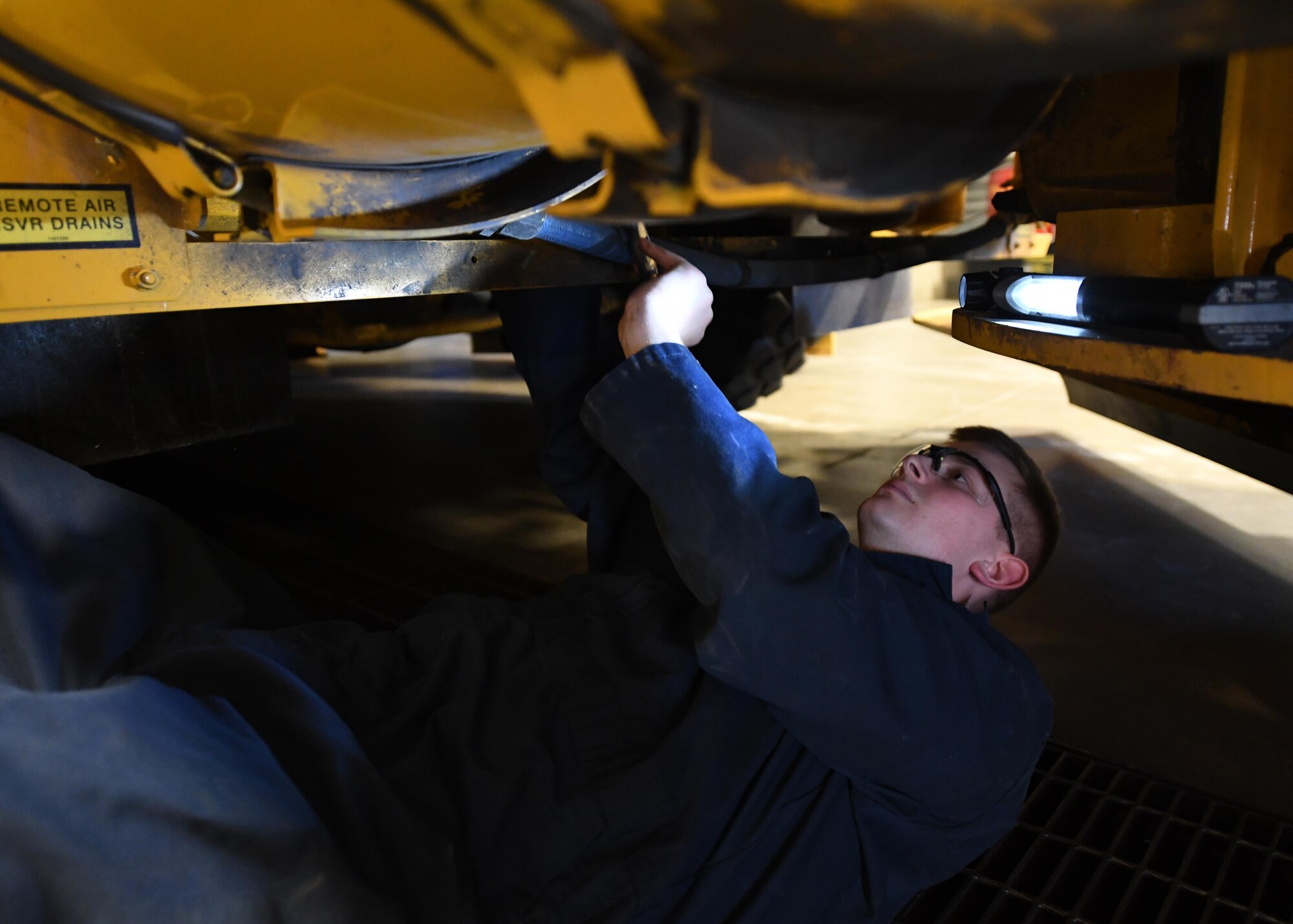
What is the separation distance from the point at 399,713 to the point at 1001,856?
79 centimetres

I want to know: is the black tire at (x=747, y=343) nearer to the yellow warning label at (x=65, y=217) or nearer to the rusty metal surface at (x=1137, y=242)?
the rusty metal surface at (x=1137, y=242)

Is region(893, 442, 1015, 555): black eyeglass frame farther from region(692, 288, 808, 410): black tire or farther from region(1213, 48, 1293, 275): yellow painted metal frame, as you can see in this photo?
region(692, 288, 808, 410): black tire

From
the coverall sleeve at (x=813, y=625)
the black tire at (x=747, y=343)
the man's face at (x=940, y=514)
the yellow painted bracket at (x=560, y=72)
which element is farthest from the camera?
the black tire at (x=747, y=343)

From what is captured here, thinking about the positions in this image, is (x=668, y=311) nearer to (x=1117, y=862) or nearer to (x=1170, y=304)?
(x=1170, y=304)

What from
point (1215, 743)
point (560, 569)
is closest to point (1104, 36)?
point (1215, 743)

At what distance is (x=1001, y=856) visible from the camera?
122 cm

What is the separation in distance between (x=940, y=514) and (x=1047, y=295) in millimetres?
283

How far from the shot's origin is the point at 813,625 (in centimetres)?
85

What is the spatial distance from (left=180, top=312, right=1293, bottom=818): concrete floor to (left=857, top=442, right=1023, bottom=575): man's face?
0.53 metres

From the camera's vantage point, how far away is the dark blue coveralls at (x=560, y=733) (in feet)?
2.38

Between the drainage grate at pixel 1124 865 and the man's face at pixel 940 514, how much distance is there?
1.32 ft

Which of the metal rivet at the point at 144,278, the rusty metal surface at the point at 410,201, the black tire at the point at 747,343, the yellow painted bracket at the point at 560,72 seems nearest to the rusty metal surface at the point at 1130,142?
the rusty metal surface at the point at 410,201

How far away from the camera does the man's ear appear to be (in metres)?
1.10

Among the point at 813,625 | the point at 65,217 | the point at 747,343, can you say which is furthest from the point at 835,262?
the point at 65,217
